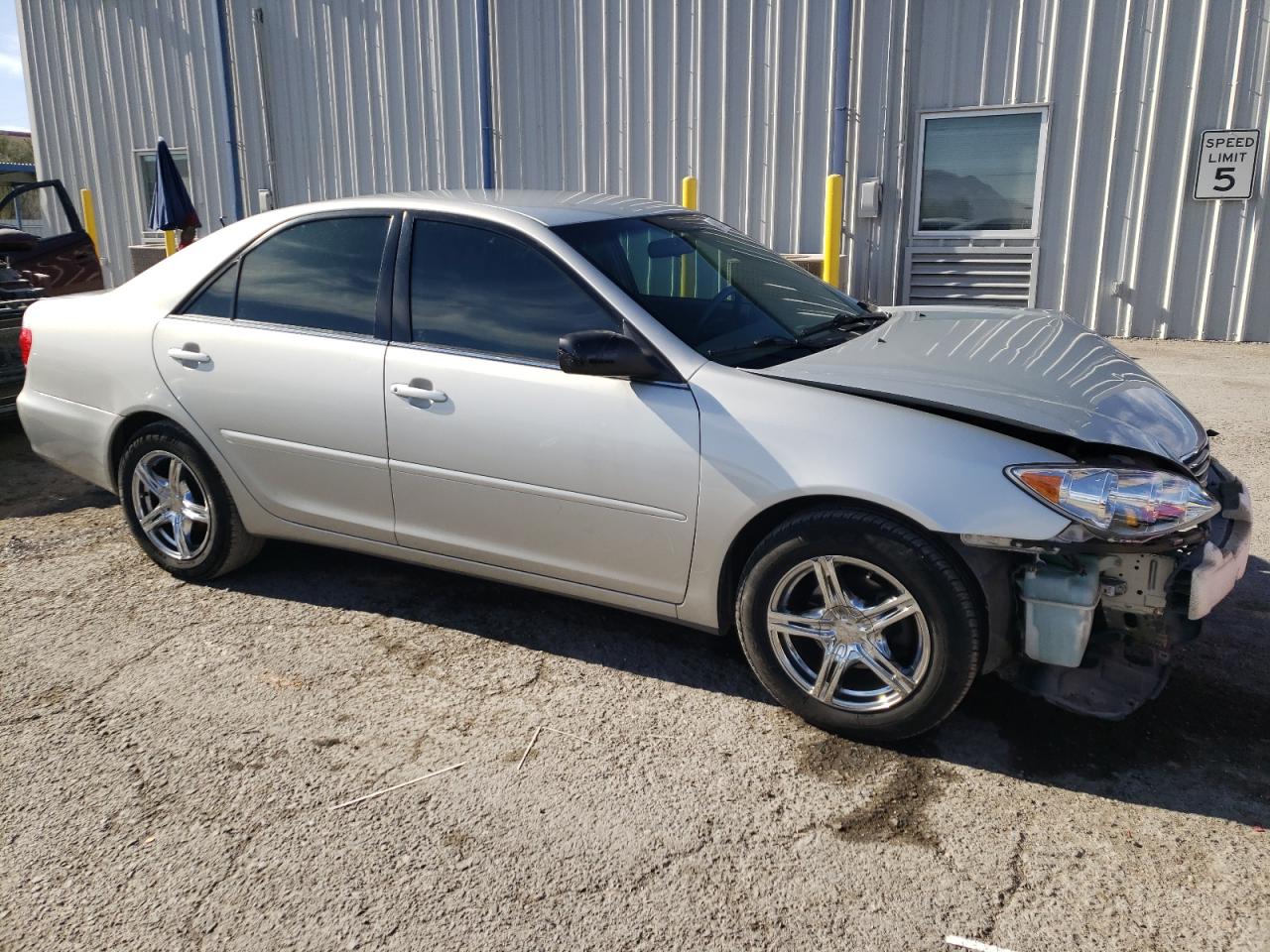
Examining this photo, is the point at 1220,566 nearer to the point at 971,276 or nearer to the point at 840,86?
the point at 971,276

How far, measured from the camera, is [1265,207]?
917 centimetres

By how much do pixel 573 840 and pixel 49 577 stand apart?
3153mm

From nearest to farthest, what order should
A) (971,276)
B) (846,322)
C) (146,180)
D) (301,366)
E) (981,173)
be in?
1. (301,366)
2. (846,322)
3. (981,173)
4. (971,276)
5. (146,180)

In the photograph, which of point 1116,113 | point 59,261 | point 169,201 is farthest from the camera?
point 169,201

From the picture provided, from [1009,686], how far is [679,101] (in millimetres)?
9172

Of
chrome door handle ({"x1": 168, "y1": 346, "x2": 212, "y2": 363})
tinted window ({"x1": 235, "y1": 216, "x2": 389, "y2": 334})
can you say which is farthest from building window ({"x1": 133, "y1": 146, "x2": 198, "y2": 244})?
tinted window ({"x1": 235, "y1": 216, "x2": 389, "y2": 334})

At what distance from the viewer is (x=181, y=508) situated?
4367 millimetres

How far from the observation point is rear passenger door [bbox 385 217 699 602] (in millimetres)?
3246

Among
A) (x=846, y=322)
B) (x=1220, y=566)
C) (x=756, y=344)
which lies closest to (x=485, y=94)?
(x=846, y=322)

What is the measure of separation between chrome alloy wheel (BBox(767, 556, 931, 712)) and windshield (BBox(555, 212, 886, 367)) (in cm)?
74

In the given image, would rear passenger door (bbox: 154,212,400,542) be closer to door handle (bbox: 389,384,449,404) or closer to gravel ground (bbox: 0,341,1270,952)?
door handle (bbox: 389,384,449,404)

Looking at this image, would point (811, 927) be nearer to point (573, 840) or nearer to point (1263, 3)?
point (573, 840)

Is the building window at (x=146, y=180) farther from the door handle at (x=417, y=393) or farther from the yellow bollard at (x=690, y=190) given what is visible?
the door handle at (x=417, y=393)

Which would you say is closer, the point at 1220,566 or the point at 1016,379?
the point at 1220,566
